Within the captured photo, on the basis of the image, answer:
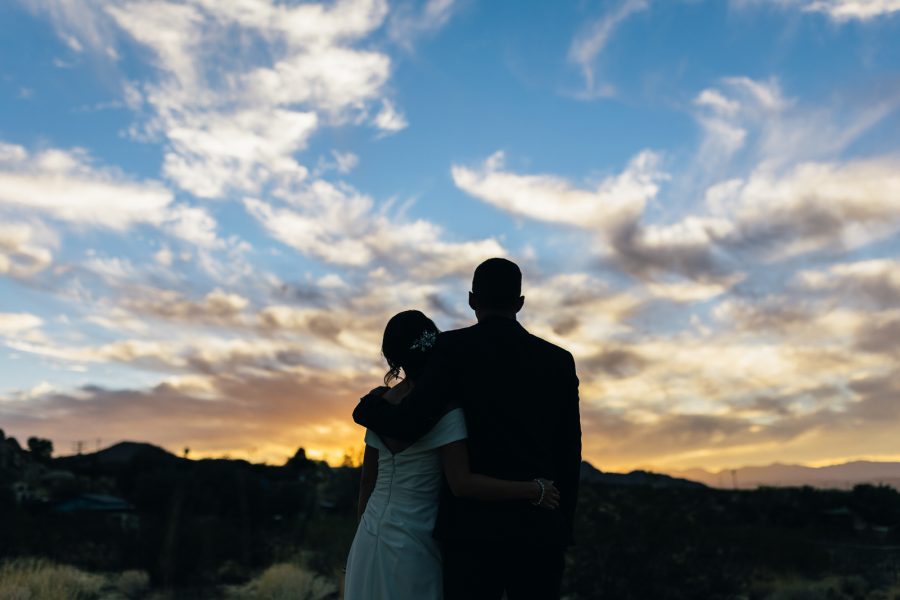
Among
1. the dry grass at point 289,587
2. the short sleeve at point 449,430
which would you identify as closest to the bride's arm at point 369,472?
the short sleeve at point 449,430

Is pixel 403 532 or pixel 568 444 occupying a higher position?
pixel 568 444

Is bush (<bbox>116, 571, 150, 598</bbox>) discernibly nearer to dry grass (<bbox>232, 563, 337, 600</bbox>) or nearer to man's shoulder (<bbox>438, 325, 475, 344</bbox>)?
dry grass (<bbox>232, 563, 337, 600</bbox>)

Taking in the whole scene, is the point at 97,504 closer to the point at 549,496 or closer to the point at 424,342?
the point at 424,342

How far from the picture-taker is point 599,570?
16.5 m

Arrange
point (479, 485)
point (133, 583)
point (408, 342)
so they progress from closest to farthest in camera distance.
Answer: point (479, 485) → point (408, 342) → point (133, 583)

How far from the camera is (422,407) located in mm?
3340

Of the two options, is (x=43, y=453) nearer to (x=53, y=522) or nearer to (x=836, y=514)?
(x=53, y=522)

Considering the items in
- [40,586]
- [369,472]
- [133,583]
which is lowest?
[133,583]

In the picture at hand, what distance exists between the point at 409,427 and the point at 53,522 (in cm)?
2516

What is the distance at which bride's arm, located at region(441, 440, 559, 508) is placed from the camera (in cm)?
330

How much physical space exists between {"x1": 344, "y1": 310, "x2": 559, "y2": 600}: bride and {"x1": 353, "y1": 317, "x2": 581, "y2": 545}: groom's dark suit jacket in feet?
0.22

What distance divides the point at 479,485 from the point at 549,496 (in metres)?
0.31

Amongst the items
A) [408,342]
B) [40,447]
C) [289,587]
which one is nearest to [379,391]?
[408,342]

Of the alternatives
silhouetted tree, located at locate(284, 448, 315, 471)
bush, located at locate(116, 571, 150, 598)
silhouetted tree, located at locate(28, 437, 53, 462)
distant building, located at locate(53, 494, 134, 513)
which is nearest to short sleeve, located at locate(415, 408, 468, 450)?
bush, located at locate(116, 571, 150, 598)
